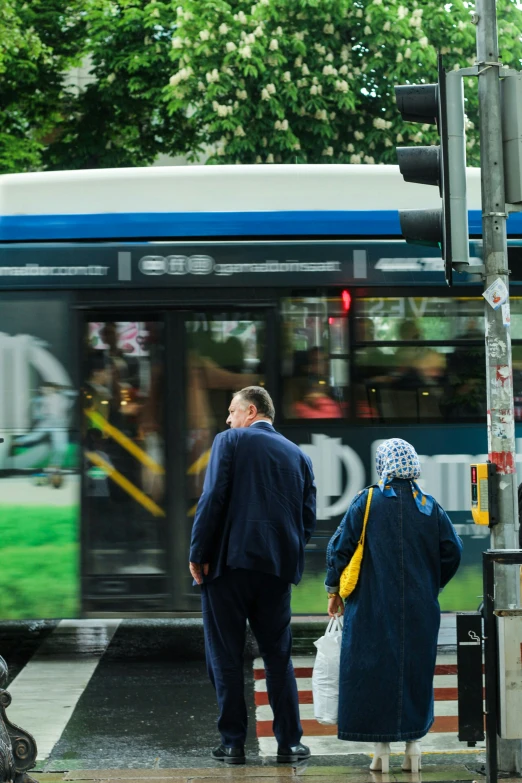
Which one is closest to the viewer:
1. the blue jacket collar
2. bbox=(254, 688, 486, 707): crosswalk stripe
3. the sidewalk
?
the sidewalk

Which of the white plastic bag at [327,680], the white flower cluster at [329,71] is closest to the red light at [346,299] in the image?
the white plastic bag at [327,680]

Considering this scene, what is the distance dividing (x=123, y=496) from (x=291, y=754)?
2.99 m

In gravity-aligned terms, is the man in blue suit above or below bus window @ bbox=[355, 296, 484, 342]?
below

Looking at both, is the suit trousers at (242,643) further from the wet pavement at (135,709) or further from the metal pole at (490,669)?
the metal pole at (490,669)

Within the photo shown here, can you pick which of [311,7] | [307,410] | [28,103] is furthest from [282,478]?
[28,103]

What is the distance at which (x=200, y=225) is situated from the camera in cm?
848

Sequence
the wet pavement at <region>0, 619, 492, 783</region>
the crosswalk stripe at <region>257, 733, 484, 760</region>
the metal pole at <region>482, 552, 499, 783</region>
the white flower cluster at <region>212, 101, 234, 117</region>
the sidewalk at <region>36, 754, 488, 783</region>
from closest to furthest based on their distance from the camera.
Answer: the metal pole at <region>482, 552, 499, 783</region> → the sidewalk at <region>36, 754, 488, 783</region> → the wet pavement at <region>0, 619, 492, 783</region> → the crosswalk stripe at <region>257, 733, 484, 760</region> → the white flower cluster at <region>212, 101, 234, 117</region>

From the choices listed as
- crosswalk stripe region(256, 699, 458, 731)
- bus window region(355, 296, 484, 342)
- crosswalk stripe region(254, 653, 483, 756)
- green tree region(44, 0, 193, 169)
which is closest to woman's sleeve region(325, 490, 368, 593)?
crosswalk stripe region(254, 653, 483, 756)

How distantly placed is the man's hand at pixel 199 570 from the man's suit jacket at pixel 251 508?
0.03m

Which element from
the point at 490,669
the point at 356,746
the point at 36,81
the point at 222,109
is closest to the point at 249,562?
the point at 490,669

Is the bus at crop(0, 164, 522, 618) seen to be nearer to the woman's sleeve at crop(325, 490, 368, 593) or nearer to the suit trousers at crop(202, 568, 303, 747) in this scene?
the suit trousers at crop(202, 568, 303, 747)

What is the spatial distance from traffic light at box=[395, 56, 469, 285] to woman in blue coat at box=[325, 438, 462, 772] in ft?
3.35

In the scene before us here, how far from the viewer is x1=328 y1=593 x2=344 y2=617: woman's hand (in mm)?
5641

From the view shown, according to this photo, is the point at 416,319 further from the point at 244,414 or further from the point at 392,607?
the point at 392,607
